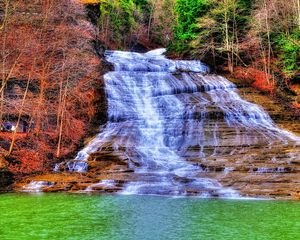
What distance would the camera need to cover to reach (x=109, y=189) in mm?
14508

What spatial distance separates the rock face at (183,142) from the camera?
48.1 feet

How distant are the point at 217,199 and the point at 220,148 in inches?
289

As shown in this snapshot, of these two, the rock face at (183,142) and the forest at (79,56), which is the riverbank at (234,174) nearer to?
the rock face at (183,142)

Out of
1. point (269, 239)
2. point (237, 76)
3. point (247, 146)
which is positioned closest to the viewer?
point (269, 239)

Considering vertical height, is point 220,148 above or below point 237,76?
below

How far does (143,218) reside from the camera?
9461mm

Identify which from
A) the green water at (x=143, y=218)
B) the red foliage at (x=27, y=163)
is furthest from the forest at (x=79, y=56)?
the green water at (x=143, y=218)

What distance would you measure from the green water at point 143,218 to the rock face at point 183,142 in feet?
6.27

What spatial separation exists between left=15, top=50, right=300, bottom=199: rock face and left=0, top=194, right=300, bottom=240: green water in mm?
1912

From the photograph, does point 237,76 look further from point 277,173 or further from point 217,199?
point 217,199

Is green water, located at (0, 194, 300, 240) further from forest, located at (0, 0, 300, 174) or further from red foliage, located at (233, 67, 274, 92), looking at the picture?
red foliage, located at (233, 67, 274, 92)

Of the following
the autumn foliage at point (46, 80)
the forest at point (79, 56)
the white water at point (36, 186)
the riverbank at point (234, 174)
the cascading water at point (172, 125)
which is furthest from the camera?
the forest at point (79, 56)

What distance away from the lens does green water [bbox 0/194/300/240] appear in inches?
307

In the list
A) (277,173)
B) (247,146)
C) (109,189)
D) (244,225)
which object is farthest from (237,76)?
(244,225)
